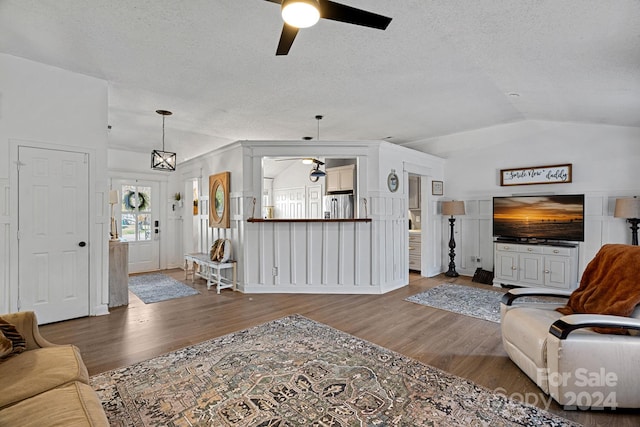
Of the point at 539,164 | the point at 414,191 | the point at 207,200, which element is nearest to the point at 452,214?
the point at 414,191

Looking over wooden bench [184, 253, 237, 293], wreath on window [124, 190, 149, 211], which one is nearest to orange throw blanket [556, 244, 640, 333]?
wooden bench [184, 253, 237, 293]

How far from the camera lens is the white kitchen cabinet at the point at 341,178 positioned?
22.5ft

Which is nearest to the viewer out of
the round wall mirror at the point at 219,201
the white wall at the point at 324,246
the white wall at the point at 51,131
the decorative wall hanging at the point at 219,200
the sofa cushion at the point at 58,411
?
the sofa cushion at the point at 58,411

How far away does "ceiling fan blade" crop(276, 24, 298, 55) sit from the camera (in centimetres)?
204

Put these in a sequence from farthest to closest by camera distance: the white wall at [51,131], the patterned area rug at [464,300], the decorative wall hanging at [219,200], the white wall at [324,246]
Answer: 1. the decorative wall hanging at [219,200]
2. the white wall at [324,246]
3. the patterned area rug at [464,300]
4. the white wall at [51,131]

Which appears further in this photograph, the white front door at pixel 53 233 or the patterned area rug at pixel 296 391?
the white front door at pixel 53 233

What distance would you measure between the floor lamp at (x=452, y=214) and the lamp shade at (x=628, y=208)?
2.16m

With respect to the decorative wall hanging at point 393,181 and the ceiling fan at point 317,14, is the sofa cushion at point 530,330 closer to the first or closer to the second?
the ceiling fan at point 317,14

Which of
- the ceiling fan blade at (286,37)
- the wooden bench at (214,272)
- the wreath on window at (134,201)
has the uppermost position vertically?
the ceiling fan blade at (286,37)

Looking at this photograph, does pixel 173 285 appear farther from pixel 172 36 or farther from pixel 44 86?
pixel 172 36

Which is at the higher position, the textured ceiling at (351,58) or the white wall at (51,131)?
the textured ceiling at (351,58)

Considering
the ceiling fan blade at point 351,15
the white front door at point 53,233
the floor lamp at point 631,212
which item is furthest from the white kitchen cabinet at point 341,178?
the ceiling fan blade at point 351,15

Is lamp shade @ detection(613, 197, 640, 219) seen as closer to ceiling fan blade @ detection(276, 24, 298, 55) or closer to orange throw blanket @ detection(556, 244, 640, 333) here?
orange throw blanket @ detection(556, 244, 640, 333)

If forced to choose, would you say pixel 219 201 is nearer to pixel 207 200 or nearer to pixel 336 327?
pixel 207 200
